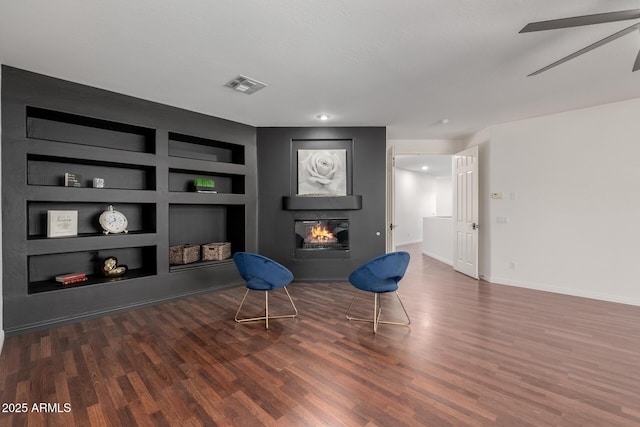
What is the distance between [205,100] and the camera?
356cm

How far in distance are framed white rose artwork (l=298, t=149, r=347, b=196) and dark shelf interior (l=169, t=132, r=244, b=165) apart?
1.09 metres

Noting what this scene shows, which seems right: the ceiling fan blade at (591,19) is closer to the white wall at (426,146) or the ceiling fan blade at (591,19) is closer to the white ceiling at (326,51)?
the white ceiling at (326,51)

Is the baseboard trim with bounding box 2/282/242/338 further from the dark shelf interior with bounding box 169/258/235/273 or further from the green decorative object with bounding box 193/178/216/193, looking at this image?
the green decorative object with bounding box 193/178/216/193

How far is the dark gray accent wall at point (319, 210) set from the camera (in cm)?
472

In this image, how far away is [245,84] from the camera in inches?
120

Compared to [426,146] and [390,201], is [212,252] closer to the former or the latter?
[390,201]

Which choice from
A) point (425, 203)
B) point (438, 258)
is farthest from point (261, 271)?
point (425, 203)

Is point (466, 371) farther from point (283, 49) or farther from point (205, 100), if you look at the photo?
point (205, 100)

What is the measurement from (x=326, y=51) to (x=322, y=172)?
241 centimetres

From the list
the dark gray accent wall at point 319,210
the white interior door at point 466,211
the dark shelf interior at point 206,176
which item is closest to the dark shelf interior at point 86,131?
the dark shelf interior at point 206,176

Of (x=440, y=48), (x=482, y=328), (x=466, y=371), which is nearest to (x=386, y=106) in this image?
(x=440, y=48)

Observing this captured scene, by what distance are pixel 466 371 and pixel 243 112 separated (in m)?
4.03

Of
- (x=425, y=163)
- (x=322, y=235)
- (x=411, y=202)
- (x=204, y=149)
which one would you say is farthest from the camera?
(x=411, y=202)

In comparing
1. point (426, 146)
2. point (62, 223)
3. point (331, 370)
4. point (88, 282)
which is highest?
point (426, 146)
